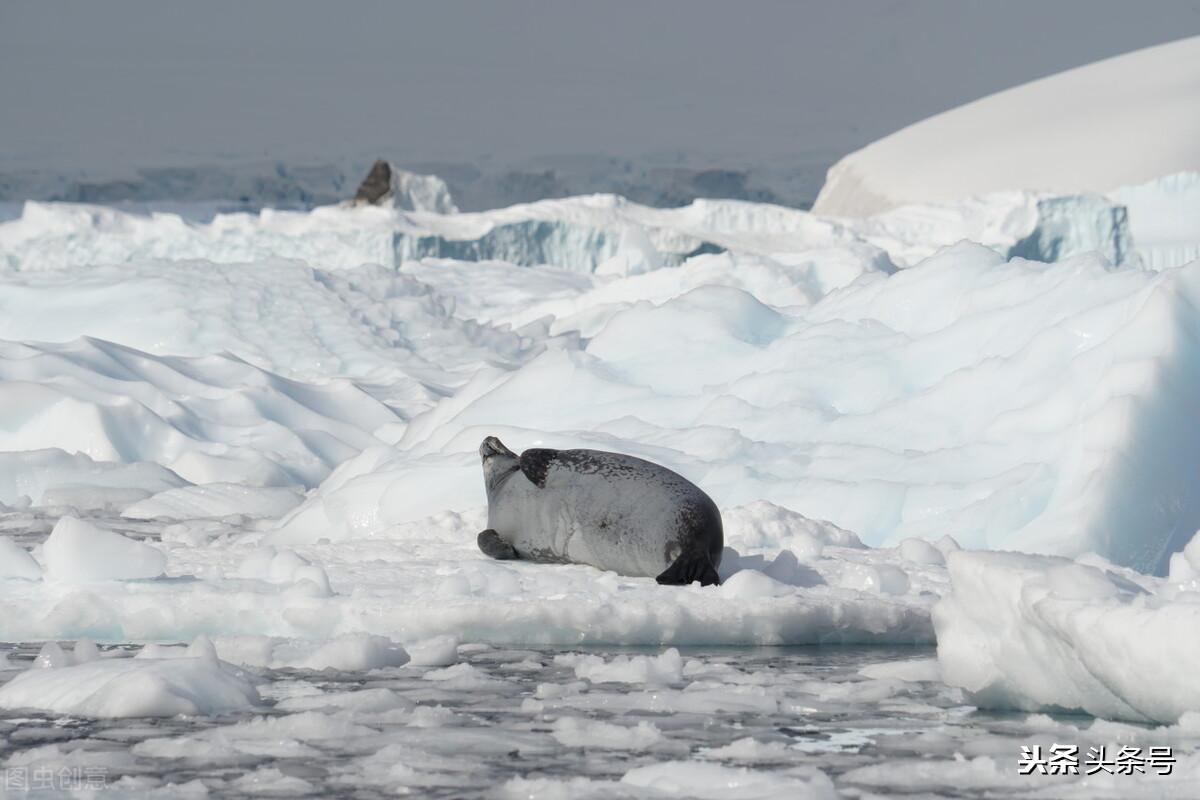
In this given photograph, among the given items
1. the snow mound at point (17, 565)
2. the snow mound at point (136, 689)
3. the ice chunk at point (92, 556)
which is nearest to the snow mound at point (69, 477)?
the snow mound at point (17, 565)

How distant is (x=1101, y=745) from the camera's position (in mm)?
3035

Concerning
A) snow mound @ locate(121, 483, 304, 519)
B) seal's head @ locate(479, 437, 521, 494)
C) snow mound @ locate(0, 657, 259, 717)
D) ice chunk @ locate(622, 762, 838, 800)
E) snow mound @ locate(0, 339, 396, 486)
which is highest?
seal's head @ locate(479, 437, 521, 494)

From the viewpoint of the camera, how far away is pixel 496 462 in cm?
599

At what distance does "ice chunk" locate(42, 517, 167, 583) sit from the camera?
484 cm

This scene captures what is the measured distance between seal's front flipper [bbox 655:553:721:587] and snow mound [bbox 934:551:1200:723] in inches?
54.4

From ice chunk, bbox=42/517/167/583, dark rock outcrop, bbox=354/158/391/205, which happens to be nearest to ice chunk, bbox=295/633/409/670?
ice chunk, bbox=42/517/167/583

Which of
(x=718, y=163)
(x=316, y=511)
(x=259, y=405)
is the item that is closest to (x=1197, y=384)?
(x=316, y=511)

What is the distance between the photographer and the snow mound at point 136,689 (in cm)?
333

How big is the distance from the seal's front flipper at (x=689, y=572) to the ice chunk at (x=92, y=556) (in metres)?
1.68

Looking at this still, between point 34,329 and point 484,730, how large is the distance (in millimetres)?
12199

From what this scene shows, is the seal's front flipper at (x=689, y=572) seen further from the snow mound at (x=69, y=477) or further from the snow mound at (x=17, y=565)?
the snow mound at (x=69, y=477)

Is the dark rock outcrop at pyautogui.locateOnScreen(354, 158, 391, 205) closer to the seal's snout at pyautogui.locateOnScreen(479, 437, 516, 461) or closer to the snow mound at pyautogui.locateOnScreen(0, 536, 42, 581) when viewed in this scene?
the seal's snout at pyautogui.locateOnScreen(479, 437, 516, 461)

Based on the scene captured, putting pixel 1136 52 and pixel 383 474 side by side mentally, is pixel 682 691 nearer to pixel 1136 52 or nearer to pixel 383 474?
pixel 383 474

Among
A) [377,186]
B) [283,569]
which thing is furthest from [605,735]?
[377,186]
